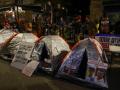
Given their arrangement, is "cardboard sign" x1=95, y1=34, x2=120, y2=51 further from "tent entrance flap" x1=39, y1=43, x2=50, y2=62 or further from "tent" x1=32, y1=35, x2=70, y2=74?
"tent entrance flap" x1=39, y1=43, x2=50, y2=62

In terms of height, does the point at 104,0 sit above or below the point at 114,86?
above

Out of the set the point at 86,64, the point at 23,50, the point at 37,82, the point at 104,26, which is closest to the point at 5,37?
the point at 23,50

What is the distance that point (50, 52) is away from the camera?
505 inches

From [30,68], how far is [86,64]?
7.51 feet

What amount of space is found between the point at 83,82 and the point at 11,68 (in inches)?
146

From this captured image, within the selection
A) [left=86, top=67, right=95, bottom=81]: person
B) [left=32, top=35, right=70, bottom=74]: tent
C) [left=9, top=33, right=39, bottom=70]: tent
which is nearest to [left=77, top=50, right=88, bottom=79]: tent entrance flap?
[left=86, top=67, right=95, bottom=81]: person

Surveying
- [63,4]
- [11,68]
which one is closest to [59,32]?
[63,4]

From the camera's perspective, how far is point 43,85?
10.9m

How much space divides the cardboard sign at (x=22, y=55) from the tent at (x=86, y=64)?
2.19 metres

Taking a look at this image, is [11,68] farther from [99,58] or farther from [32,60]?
[99,58]

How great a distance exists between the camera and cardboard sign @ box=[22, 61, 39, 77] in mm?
12477

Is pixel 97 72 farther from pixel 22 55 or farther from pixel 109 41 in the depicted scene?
pixel 109 41

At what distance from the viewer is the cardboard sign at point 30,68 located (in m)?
12.5

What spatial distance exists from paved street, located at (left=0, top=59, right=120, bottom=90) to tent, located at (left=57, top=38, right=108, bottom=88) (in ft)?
0.91
